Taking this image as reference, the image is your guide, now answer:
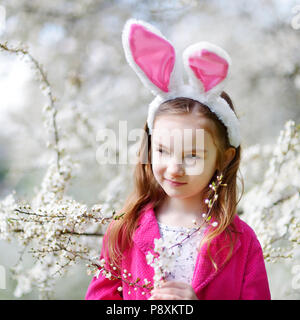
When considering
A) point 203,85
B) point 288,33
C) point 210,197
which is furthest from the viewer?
point 288,33

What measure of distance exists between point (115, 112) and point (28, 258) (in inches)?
38.4

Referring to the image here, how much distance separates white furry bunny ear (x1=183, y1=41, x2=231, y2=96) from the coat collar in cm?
33

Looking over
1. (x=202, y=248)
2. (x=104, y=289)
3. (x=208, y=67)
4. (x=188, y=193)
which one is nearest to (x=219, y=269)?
(x=202, y=248)

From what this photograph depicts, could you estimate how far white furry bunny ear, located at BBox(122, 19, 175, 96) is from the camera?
86cm

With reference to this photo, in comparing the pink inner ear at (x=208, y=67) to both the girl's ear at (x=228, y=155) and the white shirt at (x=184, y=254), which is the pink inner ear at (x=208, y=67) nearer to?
the girl's ear at (x=228, y=155)

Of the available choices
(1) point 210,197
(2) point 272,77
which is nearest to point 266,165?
(2) point 272,77

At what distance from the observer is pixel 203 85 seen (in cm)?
89

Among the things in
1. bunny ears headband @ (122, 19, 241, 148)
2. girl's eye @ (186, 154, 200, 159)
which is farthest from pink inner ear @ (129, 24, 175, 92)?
girl's eye @ (186, 154, 200, 159)

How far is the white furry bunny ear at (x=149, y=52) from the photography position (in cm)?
86

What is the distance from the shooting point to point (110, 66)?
242cm

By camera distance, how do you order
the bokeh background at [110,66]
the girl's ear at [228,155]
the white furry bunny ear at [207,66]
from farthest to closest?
1. the bokeh background at [110,66]
2. the girl's ear at [228,155]
3. the white furry bunny ear at [207,66]

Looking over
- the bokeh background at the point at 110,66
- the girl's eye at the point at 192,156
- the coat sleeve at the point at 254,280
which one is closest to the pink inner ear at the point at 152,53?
the girl's eye at the point at 192,156
